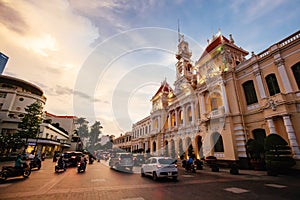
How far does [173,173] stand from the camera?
10445mm

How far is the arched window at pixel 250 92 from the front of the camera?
17.1 meters

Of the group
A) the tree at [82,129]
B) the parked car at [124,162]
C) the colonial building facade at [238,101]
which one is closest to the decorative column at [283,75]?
the colonial building facade at [238,101]

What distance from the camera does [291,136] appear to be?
12992 millimetres

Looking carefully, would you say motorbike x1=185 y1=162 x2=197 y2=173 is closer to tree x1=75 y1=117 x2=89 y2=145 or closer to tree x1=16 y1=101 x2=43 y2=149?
tree x1=16 y1=101 x2=43 y2=149

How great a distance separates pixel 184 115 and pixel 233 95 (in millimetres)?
10907

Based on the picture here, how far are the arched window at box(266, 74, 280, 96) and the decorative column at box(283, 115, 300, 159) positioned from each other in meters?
2.95

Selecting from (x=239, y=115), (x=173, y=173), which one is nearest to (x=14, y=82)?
(x=173, y=173)

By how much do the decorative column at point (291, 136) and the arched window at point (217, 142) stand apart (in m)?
7.12

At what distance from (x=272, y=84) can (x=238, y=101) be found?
3809mm

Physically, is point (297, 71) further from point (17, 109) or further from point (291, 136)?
point (17, 109)

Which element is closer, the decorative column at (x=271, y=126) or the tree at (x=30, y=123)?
the decorative column at (x=271, y=126)

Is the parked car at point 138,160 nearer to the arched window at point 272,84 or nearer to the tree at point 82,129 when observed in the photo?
the arched window at point 272,84

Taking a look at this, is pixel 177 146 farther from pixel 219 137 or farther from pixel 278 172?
pixel 278 172

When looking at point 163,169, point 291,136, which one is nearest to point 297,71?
point 291,136
